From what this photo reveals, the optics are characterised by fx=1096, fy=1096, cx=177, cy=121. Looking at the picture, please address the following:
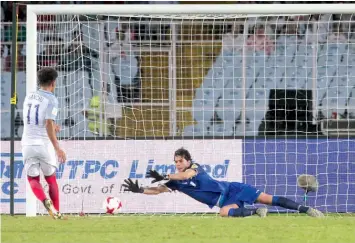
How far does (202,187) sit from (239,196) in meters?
0.52

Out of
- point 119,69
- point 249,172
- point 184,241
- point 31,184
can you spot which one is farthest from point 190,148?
point 184,241

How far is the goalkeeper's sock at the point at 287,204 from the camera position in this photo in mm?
14414

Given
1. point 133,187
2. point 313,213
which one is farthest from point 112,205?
point 313,213

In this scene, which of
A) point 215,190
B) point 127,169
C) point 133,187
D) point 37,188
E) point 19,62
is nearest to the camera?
→ point 37,188

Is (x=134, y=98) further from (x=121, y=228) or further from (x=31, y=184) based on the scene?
(x=121, y=228)

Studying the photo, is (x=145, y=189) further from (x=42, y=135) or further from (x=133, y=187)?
(x=42, y=135)

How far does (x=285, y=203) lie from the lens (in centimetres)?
1461

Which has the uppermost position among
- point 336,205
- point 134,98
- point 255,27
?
point 255,27

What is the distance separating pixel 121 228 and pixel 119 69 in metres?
5.95

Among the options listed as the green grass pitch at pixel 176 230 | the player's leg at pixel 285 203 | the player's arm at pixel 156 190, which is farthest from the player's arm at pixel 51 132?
the player's leg at pixel 285 203

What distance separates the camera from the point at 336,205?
16.2m

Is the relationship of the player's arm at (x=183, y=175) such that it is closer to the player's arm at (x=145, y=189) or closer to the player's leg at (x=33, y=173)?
the player's arm at (x=145, y=189)

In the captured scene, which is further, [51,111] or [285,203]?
[285,203]

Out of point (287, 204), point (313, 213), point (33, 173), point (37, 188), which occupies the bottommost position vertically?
point (313, 213)
